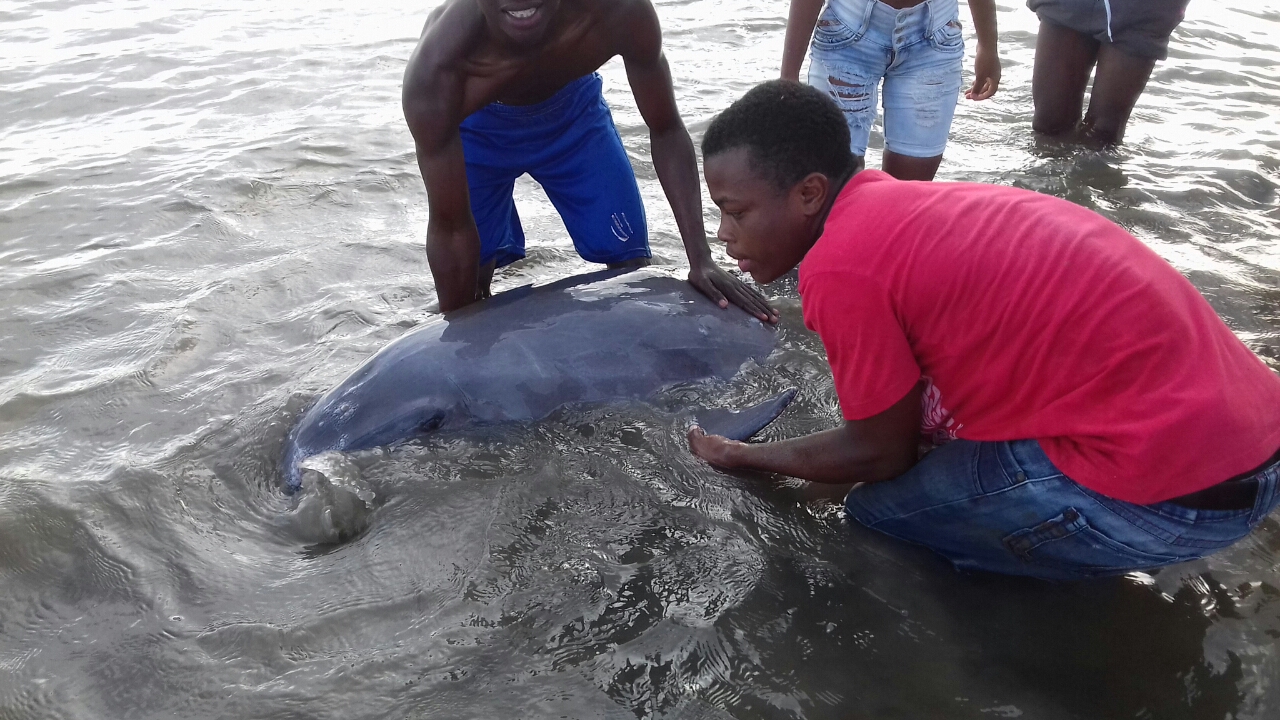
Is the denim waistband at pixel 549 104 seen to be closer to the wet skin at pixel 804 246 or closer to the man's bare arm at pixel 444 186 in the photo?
the man's bare arm at pixel 444 186

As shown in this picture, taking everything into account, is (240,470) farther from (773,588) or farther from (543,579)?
(773,588)

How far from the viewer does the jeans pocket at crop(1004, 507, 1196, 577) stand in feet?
7.19

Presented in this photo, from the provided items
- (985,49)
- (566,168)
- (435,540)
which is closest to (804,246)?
(435,540)

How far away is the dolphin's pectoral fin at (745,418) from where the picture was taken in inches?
121

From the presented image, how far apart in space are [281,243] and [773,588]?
356 cm

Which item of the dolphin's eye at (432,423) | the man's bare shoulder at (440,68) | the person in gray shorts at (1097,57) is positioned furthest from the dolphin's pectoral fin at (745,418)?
the person in gray shorts at (1097,57)

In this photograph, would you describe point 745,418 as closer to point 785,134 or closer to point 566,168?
point 785,134

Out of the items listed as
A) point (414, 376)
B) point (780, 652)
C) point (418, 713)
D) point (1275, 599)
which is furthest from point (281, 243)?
point (1275, 599)

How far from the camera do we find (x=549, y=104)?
12.5ft

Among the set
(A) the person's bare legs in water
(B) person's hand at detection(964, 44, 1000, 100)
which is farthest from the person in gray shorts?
(B) person's hand at detection(964, 44, 1000, 100)

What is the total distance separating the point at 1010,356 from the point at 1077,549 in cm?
55

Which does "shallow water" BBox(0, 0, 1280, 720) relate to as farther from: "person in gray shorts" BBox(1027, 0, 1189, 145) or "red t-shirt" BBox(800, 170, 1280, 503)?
"red t-shirt" BBox(800, 170, 1280, 503)

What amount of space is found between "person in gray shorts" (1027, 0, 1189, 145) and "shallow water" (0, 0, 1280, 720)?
0.47 m

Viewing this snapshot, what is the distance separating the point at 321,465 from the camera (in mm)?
3004
